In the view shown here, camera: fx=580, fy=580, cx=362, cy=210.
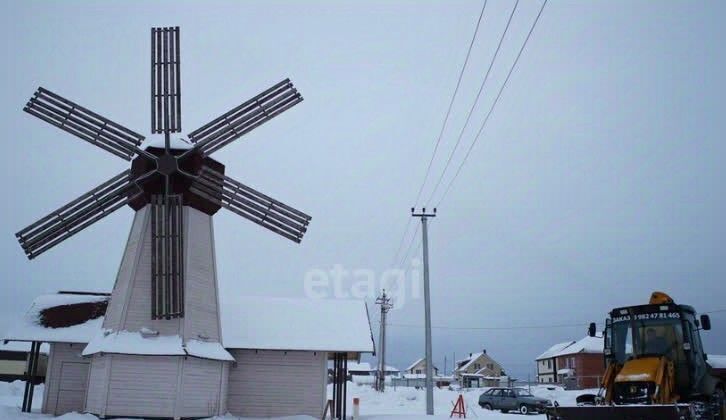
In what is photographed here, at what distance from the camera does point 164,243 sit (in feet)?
63.3

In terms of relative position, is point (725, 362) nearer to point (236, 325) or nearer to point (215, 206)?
point (236, 325)

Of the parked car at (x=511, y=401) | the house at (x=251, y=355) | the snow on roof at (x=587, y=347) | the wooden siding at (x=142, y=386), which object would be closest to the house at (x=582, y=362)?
the snow on roof at (x=587, y=347)

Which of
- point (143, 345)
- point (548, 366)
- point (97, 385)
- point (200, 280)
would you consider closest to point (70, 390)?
point (97, 385)

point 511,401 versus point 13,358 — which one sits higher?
point 13,358

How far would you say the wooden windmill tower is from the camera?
18.1 metres

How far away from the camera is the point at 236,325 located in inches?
933

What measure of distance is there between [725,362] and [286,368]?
19799 mm

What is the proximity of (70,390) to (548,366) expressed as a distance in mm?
60981

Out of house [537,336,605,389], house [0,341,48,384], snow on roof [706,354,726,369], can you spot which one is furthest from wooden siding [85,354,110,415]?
house [537,336,605,389]

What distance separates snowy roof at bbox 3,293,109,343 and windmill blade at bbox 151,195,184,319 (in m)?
6.10

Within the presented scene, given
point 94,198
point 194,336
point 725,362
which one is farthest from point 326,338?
point 725,362

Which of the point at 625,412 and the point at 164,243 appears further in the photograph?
the point at 164,243

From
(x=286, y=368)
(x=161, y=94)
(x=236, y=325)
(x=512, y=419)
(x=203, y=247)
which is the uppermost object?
(x=161, y=94)

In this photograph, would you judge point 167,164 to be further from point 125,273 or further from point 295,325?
point 295,325
